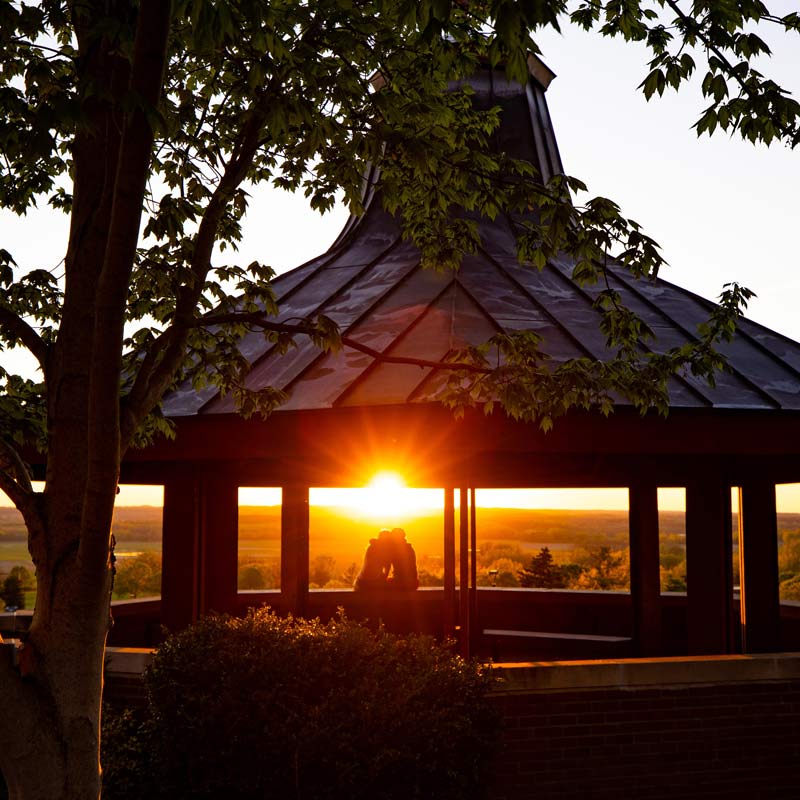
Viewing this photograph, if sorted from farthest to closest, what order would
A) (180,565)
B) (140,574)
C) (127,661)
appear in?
(140,574), (180,565), (127,661)

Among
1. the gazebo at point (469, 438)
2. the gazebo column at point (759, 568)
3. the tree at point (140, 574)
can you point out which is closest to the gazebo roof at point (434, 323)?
the gazebo at point (469, 438)

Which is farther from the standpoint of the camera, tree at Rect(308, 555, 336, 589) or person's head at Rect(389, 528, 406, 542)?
tree at Rect(308, 555, 336, 589)

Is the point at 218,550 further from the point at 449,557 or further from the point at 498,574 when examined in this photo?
the point at 498,574

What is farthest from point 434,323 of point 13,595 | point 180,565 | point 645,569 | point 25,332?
point 13,595

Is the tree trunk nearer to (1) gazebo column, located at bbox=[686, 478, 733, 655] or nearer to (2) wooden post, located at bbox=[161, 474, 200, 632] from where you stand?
(2) wooden post, located at bbox=[161, 474, 200, 632]

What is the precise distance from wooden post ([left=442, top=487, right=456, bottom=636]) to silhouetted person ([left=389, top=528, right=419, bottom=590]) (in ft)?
6.98

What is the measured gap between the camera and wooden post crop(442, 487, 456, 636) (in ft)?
33.9

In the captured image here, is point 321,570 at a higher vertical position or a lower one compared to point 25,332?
lower

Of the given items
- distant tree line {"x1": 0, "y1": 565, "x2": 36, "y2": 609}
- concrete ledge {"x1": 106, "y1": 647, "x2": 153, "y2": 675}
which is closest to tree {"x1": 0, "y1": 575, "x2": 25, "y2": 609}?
distant tree line {"x1": 0, "y1": 565, "x2": 36, "y2": 609}

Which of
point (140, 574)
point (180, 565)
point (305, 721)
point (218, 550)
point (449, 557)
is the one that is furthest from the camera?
point (140, 574)

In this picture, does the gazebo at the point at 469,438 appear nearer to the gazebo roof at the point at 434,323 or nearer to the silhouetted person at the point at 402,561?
the gazebo roof at the point at 434,323

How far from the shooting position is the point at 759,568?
11.9 m

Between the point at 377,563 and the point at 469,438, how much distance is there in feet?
13.6

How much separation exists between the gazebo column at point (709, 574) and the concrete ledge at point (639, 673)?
4.28 feet
